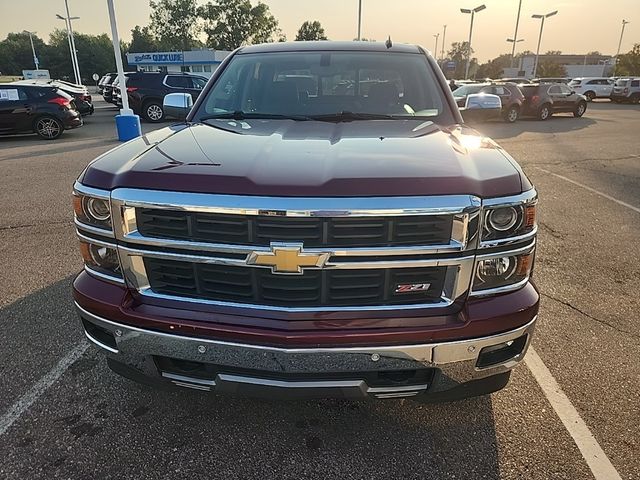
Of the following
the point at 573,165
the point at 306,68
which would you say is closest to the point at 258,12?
the point at 573,165

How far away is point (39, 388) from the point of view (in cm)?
279

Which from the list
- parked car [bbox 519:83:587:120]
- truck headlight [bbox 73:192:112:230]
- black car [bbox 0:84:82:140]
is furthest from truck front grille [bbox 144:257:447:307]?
parked car [bbox 519:83:587:120]

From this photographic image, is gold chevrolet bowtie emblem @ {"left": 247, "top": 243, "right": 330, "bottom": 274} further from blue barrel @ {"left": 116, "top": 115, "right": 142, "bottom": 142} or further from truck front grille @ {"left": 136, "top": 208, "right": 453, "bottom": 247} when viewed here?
blue barrel @ {"left": 116, "top": 115, "right": 142, "bottom": 142}

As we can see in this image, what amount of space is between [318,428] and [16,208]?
5976mm

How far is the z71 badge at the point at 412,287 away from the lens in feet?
6.49

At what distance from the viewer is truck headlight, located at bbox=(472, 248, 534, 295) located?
6.54 ft

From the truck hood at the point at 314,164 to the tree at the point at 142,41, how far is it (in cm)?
10241

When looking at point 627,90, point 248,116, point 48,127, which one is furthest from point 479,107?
point 627,90

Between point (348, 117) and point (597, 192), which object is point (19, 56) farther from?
point (348, 117)

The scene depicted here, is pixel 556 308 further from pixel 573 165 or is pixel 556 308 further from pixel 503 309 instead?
pixel 573 165

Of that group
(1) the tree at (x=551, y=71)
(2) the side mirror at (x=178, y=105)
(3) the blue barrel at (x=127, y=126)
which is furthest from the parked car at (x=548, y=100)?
(1) the tree at (x=551, y=71)

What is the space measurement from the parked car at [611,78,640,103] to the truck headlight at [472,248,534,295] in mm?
37228

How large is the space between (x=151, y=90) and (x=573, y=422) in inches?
712

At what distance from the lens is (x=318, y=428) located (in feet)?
8.14
